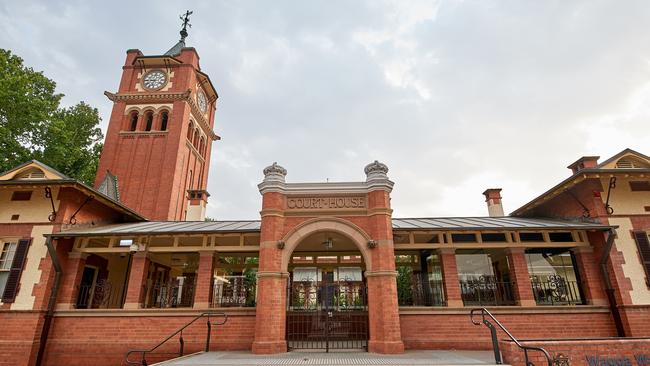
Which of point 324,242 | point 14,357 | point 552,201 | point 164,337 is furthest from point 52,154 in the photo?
point 552,201

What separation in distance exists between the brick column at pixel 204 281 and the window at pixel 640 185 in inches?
576

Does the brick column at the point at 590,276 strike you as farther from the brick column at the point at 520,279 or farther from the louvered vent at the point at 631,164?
the louvered vent at the point at 631,164

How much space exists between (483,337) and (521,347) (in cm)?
350

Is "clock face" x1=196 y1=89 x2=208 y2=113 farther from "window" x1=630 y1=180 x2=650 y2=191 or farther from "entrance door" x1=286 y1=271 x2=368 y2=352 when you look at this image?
"window" x1=630 y1=180 x2=650 y2=191

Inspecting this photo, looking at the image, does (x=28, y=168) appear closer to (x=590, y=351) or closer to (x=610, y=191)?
(x=590, y=351)

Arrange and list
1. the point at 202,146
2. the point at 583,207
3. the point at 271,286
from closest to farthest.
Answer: the point at 271,286, the point at 583,207, the point at 202,146

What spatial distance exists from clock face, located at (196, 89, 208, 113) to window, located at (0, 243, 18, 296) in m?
18.8

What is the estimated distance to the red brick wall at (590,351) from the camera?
7230 millimetres

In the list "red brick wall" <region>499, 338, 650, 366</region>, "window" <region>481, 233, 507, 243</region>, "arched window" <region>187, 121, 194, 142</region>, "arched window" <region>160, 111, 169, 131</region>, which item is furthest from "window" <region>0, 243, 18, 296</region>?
"window" <region>481, 233, 507, 243</region>

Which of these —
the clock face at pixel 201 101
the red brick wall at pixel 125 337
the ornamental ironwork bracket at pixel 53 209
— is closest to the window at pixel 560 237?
the red brick wall at pixel 125 337

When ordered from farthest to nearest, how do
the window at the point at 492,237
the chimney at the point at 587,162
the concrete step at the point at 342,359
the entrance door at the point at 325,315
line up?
the chimney at the point at 587,162 < the window at the point at 492,237 < the entrance door at the point at 325,315 < the concrete step at the point at 342,359

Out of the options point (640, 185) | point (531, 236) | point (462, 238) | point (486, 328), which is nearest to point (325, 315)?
point (486, 328)

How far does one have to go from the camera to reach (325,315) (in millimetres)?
9781

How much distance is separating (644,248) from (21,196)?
21.4 m
